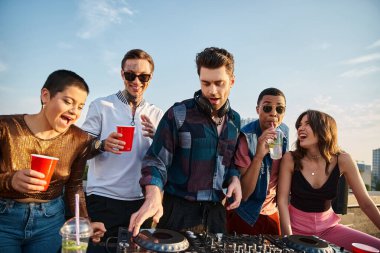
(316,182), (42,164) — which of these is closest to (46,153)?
(42,164)

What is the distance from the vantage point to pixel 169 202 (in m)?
2.99

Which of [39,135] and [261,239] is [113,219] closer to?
[39,135]

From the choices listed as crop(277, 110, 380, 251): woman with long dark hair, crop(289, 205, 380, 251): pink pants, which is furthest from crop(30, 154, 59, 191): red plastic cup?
crop(289, 205, 380, 251): pink pants

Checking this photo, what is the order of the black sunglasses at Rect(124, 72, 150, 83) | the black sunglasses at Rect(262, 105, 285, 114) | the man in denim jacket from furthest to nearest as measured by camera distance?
the black sunglasses at Rect(262, 105, 285, 114), the black sunglasses at Rect(124, 72, 150, 83), the man in denim jacket

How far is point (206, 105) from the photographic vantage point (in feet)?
9.88

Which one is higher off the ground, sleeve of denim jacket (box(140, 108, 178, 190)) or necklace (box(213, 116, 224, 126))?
necklace (box(213, 116, 224, 126))

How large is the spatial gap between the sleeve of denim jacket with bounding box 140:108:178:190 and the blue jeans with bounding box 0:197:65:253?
0.91 m

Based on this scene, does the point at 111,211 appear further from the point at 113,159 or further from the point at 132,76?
the point at 132,76

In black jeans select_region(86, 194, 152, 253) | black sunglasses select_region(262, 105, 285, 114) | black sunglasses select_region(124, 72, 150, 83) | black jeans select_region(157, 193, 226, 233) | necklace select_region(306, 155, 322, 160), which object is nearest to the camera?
black jeans select_region(157, 193, 226, 233)

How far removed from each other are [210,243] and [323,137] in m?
2.58

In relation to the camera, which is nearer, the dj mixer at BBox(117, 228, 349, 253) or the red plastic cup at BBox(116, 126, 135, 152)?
the dj mixer at BBox(117, 228, 349, 253)

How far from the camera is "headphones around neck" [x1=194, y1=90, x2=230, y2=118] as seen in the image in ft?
9.91

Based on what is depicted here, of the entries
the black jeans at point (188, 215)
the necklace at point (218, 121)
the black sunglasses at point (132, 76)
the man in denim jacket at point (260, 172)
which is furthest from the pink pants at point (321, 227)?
the black sunglasses at point (132, 76)

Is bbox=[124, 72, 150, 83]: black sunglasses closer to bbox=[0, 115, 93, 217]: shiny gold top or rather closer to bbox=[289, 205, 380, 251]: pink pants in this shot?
bbox=[0, 115, 93, 217]: shiny gold top
